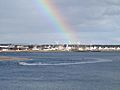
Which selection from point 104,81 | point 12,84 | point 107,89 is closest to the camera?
point 107,89

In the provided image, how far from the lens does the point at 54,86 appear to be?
64.8m

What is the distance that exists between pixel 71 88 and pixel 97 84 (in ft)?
21.8

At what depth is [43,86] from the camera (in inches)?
2532

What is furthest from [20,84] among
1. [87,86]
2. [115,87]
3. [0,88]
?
[115,87]

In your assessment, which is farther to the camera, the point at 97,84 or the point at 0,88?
the point at 97,84

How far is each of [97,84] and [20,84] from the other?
11.5 meters

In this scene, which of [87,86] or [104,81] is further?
[104,81]

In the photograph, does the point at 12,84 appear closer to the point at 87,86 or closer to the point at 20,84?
the point at 20,84

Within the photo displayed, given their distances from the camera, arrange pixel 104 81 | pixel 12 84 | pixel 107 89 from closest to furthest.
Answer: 1. pixel 107 89
2. pixel 12 84
3. pixel 104 81

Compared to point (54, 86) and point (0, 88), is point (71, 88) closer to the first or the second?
point (54, 86)

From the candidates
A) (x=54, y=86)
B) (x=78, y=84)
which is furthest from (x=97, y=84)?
(x=54, y=86)

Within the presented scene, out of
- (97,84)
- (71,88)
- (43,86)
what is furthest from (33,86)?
(97,84)

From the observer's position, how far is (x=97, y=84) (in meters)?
67.8

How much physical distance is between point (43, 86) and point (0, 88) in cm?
621
